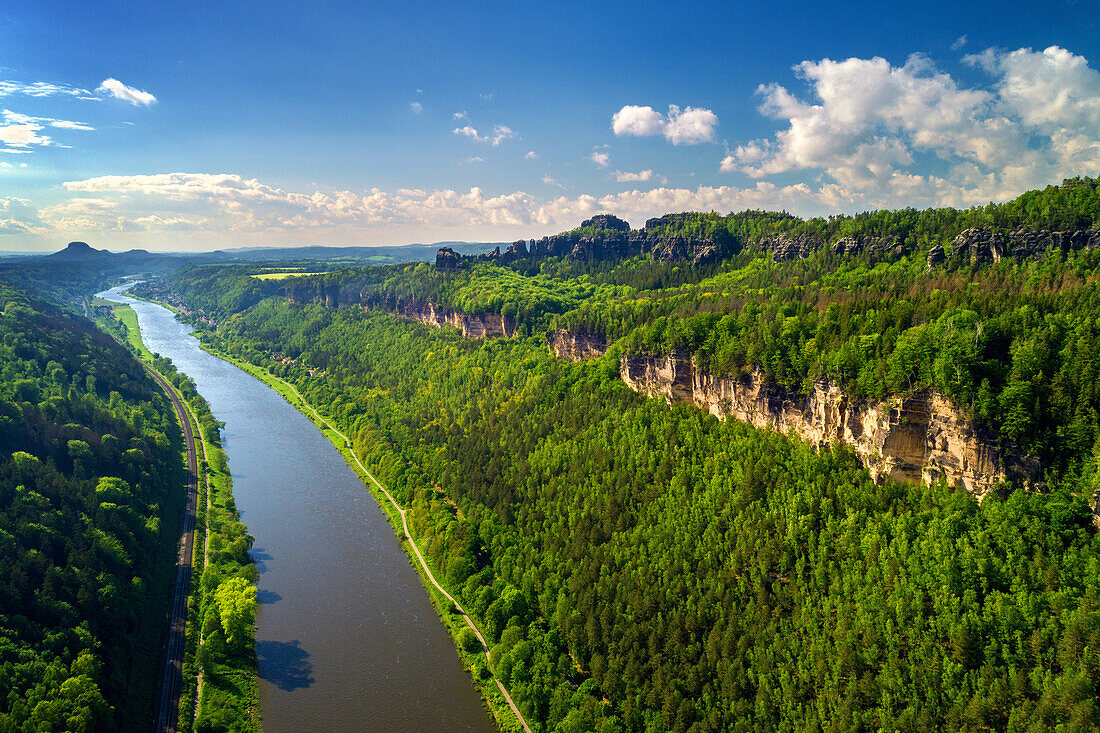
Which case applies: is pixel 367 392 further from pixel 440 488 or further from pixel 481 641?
pixel 481 641

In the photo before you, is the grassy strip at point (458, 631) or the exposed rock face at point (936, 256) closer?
the grassy strip at point (458, 631)

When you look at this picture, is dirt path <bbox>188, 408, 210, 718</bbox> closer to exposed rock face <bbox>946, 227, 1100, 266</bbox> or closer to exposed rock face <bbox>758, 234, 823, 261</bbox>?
exposed rock face <bbox>946, 227, 1100, 266</bbox>

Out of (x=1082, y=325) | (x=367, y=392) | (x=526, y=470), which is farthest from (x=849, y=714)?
(x=367, y=392)

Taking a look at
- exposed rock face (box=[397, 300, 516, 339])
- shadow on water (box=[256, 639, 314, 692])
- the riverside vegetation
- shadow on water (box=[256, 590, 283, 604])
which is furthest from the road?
exposed rock face (box=[397, 300, 516, 339])

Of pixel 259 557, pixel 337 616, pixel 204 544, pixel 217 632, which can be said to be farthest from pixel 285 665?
pixel 204 544

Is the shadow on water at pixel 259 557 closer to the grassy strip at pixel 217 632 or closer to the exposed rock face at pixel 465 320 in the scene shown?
the grassy strip at pixel 217 632

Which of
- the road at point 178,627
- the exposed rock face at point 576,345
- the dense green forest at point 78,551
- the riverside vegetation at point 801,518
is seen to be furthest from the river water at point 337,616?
the exposed rock face at point 576,345
